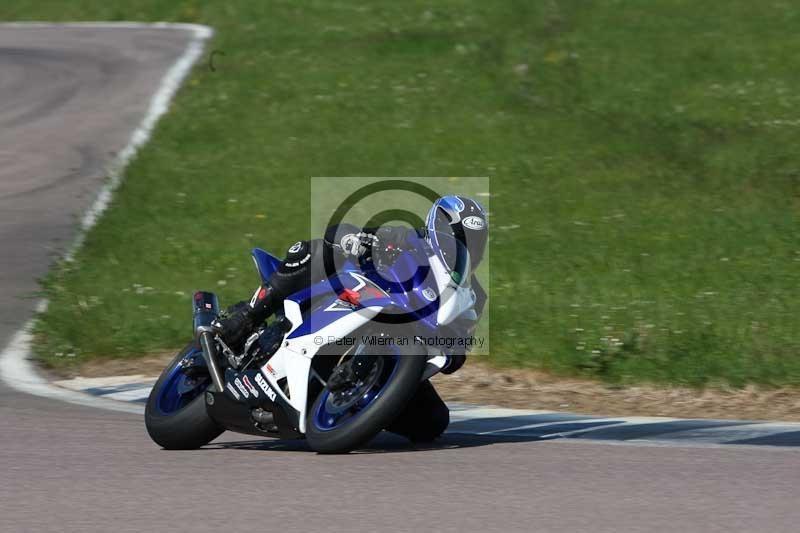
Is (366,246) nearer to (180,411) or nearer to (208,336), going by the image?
(208,336)

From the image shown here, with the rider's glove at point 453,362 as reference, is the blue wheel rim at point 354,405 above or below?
below

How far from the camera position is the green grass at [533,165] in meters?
10.3

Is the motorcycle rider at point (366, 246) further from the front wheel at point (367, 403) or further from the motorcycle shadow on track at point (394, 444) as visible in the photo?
the motorcycle shadow on track at point (394, 444)

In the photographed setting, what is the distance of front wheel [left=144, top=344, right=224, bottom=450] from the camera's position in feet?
23.8

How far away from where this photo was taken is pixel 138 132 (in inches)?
725

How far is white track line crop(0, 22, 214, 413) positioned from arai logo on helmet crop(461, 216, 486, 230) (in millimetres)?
2853

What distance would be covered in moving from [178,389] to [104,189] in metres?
8.68

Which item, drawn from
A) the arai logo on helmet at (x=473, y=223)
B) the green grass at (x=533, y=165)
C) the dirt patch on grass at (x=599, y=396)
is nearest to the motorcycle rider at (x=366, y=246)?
the arai logo on helmet at (x=473, y=223)

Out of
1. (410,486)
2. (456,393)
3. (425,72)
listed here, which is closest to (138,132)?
(425,72)

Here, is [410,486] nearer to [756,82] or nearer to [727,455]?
[727,455]

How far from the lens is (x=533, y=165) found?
15992mm

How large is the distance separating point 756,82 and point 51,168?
1057cm

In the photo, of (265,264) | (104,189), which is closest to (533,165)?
(104,189)

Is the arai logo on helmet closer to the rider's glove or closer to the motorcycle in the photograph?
the motorcycle
